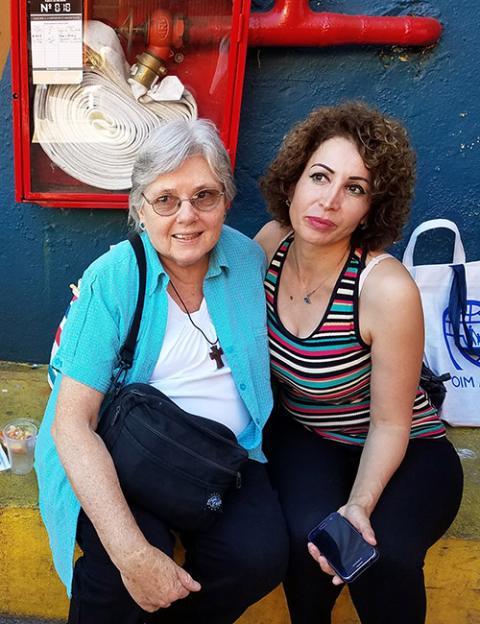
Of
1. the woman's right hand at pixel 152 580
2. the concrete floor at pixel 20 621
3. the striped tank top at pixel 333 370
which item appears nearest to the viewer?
the woman's right hand at pixel 152 580

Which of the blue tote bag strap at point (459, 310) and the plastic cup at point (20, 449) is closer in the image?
the plastic cup at point (20, 449)

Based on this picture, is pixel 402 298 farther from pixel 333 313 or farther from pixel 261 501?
pixel 261 501

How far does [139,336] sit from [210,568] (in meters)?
0.66

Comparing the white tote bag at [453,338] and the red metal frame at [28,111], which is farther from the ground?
the red metal frame at [28,111]

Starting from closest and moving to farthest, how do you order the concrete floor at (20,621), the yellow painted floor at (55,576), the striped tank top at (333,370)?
the striped tank top at (333,370), the yellow painted floor at (55,576), the concrete floor at (20,621)

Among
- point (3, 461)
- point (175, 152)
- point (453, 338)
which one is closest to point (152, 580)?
point (3, 461)

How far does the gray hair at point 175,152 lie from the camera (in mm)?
1835

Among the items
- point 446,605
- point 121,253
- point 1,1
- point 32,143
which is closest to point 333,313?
point 121,253

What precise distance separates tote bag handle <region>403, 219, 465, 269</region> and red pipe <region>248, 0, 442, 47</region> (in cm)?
70

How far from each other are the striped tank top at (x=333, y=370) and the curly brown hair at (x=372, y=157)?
0.11 m

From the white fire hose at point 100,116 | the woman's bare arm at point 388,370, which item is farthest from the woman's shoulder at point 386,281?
the white fire hose at point 100,116

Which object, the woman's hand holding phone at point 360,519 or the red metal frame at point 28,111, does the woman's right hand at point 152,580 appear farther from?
the red metal frame at point 28,111

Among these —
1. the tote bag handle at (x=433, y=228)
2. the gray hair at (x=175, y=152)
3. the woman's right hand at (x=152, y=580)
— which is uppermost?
the gray hair at (x=175, y=152)

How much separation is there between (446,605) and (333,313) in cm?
108
